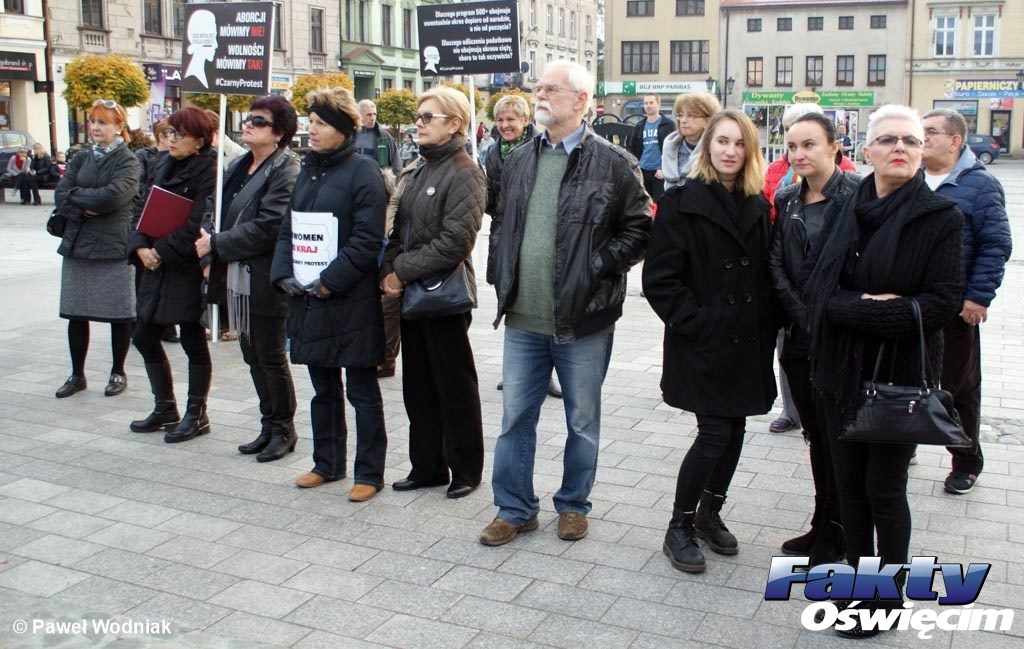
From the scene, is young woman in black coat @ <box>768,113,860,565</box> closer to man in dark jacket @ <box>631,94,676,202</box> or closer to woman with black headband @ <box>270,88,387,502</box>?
woman with black headband @ <box>270,88,387,502</box>

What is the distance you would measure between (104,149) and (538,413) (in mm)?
4076

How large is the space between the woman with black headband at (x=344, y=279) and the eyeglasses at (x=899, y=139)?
2.48m

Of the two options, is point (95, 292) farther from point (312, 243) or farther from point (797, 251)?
point (797, 251)

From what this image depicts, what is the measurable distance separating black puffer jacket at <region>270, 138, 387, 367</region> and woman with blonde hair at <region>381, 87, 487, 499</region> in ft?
0.40

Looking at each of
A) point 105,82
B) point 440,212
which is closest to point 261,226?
point 440,212

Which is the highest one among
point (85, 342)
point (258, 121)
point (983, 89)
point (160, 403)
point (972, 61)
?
point (972, 61)

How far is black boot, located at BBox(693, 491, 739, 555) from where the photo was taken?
4668mm

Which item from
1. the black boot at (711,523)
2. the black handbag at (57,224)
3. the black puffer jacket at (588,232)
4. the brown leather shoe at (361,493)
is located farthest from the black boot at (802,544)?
the black handbag at (57,224)

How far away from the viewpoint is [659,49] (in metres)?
76.8

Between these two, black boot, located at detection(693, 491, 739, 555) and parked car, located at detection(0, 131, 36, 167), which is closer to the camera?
black boot, located at detection(693, 491, 739, 555)

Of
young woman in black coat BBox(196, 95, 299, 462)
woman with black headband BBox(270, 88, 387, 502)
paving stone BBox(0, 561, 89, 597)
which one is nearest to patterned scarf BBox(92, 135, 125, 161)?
young woman in black coat BBox(196, 95, 299, 462)

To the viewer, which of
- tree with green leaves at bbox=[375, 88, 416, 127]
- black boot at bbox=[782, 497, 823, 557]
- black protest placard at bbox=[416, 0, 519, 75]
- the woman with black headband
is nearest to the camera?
black boot at bbox=[782, 497, 823, 557]

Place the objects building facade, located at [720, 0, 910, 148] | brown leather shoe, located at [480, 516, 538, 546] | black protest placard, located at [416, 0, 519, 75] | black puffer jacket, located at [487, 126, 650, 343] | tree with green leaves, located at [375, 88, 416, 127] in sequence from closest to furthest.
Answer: black puffer jacket, located at [487, 126, 650, 343] → brown leather shoe, located at [480, 516, 538, 546] → black protest placard, located at [416, 0, 519, 75] → tree with green leaves, located at [375, 88, 416, 127] → building facade, located at [720, 0, 910, 148]

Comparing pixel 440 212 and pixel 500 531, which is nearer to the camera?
pixel 500 531
